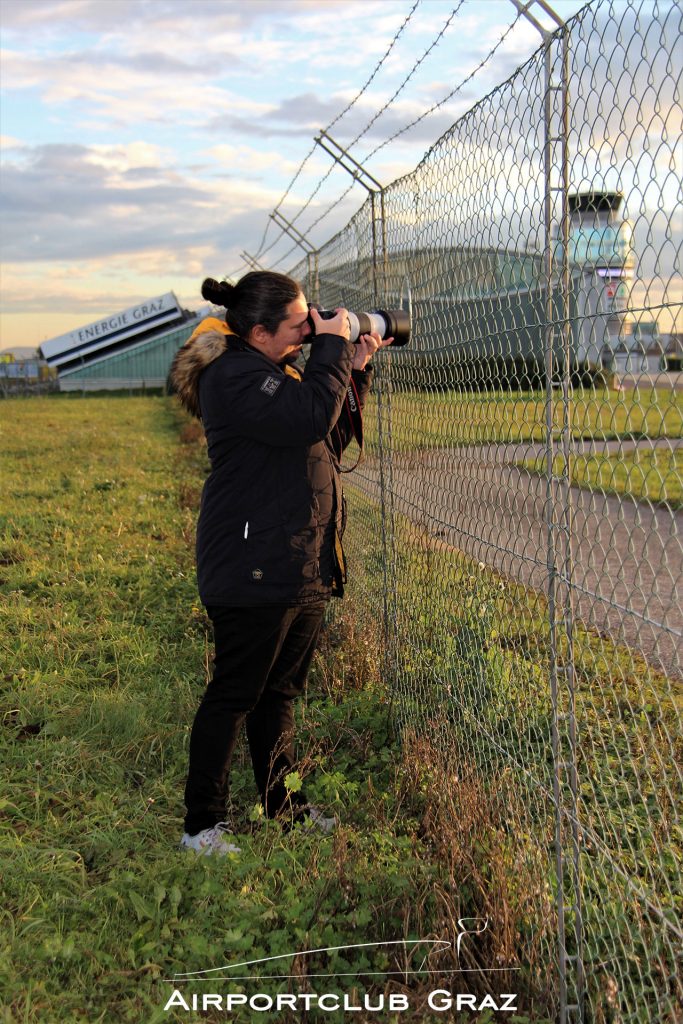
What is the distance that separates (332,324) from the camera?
10.5 feet

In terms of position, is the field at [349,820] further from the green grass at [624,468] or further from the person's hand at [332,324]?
the person's hand at [332,324]

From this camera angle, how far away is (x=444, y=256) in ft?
11.0

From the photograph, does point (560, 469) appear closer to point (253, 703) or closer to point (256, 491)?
point (256, 491)

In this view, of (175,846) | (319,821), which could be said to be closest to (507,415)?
(319,821)

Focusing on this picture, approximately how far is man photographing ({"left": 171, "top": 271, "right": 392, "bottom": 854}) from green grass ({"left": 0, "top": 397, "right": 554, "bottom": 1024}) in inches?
12.5

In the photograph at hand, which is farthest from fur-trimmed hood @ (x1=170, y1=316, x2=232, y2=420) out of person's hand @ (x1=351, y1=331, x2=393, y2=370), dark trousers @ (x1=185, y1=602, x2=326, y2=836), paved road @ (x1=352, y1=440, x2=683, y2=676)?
paved road @ (x1=352, y1=440, x2=683, y2=676)

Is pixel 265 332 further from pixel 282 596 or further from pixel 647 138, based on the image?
pixel 647 138

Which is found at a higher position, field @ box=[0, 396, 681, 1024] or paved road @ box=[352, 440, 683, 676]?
paved road @ box=[352, 440, 683, 676]

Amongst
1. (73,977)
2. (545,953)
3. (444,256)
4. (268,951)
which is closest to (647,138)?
(444,256)

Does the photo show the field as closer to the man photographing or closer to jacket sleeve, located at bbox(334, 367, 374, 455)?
the man photographing

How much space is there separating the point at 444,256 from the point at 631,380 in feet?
4.93

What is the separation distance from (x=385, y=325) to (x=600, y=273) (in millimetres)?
1475

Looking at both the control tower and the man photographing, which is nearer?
the control tower

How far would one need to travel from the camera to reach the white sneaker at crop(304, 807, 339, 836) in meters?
3.46
